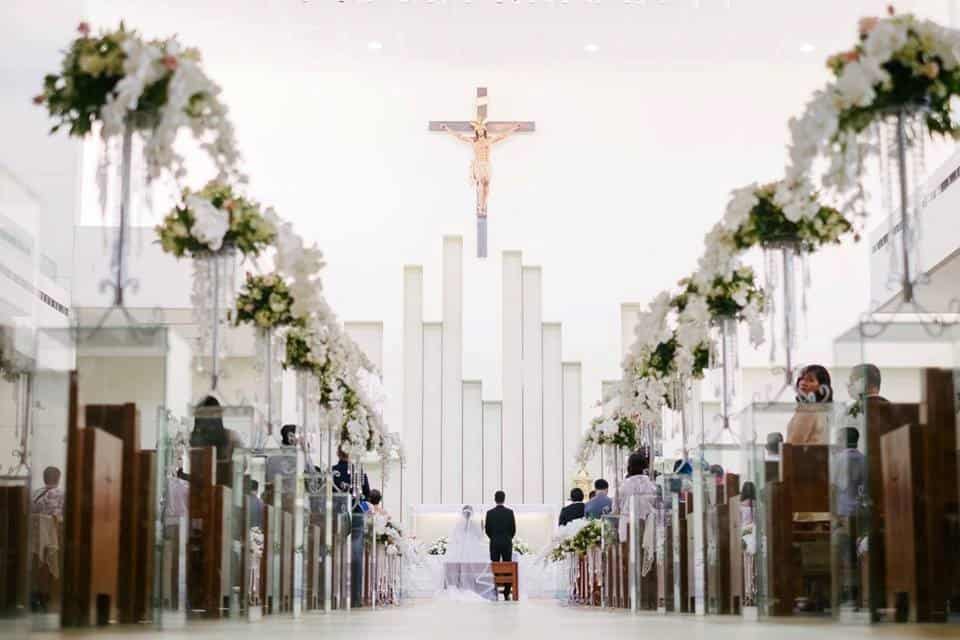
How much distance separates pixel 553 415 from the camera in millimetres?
20875

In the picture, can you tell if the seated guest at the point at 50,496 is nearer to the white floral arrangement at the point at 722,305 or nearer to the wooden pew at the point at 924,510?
the wooden pew at the point at 924,510

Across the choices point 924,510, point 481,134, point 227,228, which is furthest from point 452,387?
point 924,510

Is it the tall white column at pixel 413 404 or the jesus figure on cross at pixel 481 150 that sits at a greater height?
the jesus figure on cross at pixel 481 150

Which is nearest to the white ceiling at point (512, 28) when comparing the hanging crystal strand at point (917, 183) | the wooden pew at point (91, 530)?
the hanging crystal strand at point (917, 183)

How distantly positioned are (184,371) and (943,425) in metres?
3.08

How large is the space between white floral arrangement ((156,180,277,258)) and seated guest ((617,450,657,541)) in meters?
3.25

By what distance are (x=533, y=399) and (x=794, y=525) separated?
553 inches

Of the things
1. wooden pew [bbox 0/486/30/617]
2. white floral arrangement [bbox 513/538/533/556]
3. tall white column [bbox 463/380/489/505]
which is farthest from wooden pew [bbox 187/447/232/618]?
tall white column [bbox 463/380/489/505]

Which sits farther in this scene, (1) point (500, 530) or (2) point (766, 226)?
(1) point (500, 530)

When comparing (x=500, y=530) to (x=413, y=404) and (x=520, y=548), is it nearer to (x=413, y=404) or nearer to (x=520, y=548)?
(x=520, y=548)

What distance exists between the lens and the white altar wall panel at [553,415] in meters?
20.7

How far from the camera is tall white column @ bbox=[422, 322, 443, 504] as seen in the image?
2072 cm

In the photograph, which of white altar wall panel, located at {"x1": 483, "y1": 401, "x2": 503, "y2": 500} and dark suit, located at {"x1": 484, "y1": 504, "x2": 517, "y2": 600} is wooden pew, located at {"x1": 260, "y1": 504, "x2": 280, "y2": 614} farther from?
white altar wall panel, located at {"x1": 483, "y1": 401, "x2": 503, "y2": 500}

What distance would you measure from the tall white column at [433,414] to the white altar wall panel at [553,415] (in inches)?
58.1
